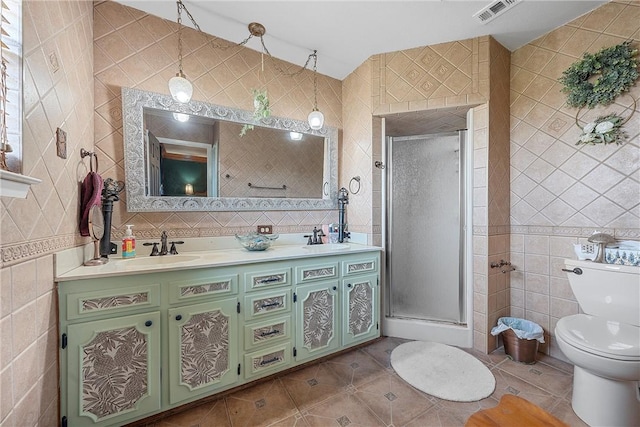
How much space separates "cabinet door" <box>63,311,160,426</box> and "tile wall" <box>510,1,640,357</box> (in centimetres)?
269

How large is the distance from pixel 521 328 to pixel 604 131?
61.0 inches

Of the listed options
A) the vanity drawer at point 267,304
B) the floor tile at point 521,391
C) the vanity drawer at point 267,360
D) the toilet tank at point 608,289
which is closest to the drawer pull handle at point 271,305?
the vanity drawer at point 267,304

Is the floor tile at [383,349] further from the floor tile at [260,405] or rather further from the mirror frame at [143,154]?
the mirror frame at [143,154]

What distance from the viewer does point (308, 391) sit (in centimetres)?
159

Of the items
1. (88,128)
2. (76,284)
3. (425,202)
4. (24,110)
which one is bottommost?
(76,284)

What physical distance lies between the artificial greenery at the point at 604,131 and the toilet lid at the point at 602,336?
117 cm

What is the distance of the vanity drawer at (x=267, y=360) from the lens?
1.56m

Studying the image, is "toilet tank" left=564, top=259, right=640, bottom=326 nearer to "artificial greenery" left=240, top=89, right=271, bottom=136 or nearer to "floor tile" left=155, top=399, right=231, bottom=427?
"floor tile" left=155, top=399, right=231, bottom=427

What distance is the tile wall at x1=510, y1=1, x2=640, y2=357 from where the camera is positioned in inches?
64.1

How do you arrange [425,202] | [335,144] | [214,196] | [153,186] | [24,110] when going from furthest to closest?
[335,144] → [425,202] → [214,196] → [153,186] → [24,110]

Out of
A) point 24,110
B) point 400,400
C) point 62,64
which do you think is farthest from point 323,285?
point 62,64

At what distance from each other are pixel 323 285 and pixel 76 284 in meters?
1.35

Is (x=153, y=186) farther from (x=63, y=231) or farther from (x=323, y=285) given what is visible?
(x=323, y=285)

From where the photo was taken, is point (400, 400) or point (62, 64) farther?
point (400, 400)
